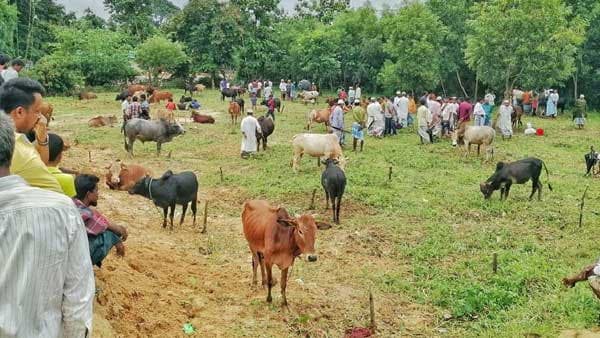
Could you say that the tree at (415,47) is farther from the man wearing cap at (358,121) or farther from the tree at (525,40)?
the man wearing cap at (358,121)

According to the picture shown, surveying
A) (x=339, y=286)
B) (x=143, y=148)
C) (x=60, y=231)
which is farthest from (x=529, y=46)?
(x=60, y=231)

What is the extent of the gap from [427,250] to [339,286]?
198 cm

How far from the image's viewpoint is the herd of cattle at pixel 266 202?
257 inches

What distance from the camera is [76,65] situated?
117 ft

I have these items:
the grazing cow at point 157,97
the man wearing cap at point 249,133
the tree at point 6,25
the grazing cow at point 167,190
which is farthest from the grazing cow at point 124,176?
the tree at point 6,25

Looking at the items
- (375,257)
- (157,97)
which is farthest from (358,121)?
(157,97)

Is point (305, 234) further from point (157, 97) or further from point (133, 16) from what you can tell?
point (133, 16)

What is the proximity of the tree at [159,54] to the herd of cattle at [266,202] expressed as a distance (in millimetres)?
16427

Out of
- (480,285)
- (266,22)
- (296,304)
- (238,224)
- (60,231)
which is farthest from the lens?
(266,22)

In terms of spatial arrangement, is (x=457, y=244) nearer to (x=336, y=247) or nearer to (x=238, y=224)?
(x=336, y=247)

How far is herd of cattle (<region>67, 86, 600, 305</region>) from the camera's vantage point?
21.4ft

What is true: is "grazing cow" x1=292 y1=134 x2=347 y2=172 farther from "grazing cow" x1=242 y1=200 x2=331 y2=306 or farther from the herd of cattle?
"grazing cow" x1=242 y1=200 x2=331 y2=306

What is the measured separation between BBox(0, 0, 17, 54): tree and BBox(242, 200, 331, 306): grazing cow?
3029 cm

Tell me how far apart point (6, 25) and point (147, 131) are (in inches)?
874
